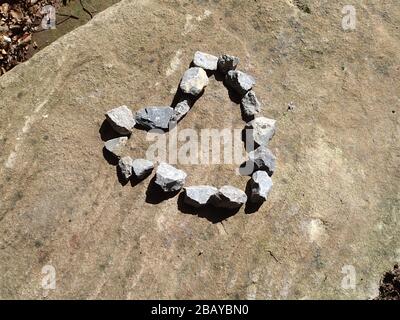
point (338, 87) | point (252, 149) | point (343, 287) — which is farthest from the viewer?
point (338, 87)

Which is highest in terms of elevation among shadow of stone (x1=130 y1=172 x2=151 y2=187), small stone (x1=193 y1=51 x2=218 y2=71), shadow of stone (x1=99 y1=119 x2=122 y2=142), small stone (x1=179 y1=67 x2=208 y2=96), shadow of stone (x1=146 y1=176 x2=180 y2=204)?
small stone (x1=193 y1=51 x2=218 y2=71)

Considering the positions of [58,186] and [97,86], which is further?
[97,86]

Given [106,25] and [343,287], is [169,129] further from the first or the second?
[343,287]

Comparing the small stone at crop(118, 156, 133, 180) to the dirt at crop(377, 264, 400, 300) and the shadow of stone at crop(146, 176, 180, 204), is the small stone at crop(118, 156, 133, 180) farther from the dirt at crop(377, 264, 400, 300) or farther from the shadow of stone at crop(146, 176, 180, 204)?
the dirt at crop(377, 264, 400, 300)

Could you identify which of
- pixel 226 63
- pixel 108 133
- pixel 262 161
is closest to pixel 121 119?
pixel 108 133

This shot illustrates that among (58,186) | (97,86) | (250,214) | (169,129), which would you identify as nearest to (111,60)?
(97,86)

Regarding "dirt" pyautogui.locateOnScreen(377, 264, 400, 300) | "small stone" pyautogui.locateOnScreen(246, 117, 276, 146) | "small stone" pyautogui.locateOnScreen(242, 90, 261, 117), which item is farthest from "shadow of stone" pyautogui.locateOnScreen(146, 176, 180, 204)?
"dirt" pyautogui.locateOnScreen(377, 264, 400, 300)
